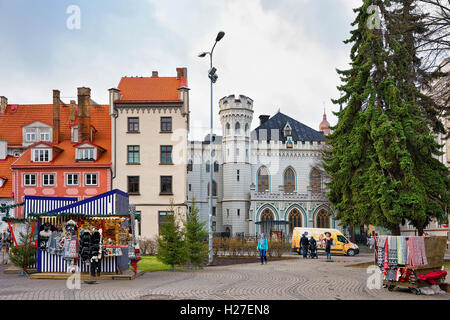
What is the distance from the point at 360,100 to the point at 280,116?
5149cm

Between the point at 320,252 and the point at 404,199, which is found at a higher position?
the point at 404,199

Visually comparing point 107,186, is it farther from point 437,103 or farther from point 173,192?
point 437,103

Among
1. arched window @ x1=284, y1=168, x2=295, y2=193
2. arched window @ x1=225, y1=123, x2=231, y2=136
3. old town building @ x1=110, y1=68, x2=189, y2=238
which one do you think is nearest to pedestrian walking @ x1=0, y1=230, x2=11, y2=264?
old town building @ x1=110, y1=68, x2=189, y2=238

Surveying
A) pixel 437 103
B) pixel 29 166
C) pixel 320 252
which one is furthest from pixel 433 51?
pixel 29 166

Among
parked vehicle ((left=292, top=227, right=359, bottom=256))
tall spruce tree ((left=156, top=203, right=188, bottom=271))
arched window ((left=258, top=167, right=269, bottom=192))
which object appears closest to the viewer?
tall spruce tree ((left=156, top=203, right=188, bottom=271))

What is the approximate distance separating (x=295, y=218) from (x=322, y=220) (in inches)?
139

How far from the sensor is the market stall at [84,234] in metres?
18.0

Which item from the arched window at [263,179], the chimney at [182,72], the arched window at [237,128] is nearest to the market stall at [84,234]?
the chimney at [182,72]

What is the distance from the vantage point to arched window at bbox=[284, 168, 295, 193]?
72625 millimetres

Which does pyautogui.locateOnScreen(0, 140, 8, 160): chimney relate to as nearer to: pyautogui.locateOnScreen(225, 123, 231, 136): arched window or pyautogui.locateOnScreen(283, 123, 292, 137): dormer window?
pyautogui.locateOnScreen(225, 123, 231, 136): arched window

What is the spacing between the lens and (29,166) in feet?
143

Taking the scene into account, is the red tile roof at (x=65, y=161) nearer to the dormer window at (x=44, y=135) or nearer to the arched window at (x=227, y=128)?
the dormer window at (x=44, y=135)

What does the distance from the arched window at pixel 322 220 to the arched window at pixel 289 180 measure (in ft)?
20.6
